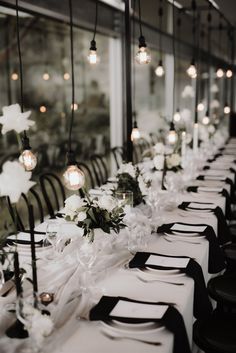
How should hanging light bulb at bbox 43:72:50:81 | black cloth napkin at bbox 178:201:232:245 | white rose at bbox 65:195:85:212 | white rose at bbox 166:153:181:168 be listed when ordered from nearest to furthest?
1. white rose at bbox 65:195:85:212
2. black cloth napkin at bbox 178:201:232:245
3. white rose at bbox 166:153:181:168
4. hanging light bulb at bbox 43:72:50:81

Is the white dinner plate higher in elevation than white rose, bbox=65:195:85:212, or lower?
lower

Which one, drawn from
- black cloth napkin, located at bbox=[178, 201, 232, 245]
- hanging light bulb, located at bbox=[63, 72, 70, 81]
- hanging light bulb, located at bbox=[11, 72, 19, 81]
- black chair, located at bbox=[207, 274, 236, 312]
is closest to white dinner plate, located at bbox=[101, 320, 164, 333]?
black chair, located at bbox=[207, 274, 236, 312]

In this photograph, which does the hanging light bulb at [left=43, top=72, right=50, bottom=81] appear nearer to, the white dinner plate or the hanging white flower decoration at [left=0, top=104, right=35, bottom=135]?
the hanging white flower decoration at [left=0, top=104, right=35, bottom=135]

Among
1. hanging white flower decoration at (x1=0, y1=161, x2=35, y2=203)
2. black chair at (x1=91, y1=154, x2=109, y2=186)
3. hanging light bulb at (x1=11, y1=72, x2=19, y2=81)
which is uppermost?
hanging light bulb at (x1=11, y1=72, x2=19, y2=81)

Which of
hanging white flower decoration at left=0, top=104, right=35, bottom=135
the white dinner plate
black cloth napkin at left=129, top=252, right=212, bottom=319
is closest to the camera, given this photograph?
the white dinner plate

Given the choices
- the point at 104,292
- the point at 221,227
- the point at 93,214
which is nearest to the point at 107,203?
the point at 93,214

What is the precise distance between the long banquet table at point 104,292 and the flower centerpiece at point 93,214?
7cm

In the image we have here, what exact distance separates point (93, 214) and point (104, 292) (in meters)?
0.47

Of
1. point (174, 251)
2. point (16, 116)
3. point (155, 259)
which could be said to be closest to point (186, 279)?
point (155, 259)

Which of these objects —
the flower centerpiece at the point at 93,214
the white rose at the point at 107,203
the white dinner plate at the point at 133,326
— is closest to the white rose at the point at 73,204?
the flower centerpiece at the point at 93,214

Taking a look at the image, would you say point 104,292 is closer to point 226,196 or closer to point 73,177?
point 73,177

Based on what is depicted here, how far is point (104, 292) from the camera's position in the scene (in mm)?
2027

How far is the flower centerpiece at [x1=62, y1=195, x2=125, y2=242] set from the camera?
2.33 m

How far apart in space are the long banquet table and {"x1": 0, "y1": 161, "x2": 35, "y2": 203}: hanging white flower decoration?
0.39m
